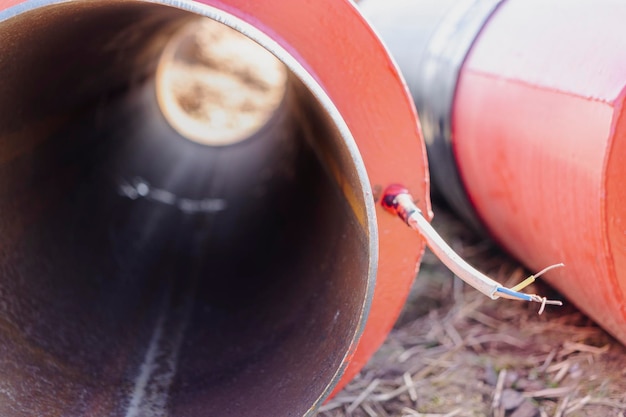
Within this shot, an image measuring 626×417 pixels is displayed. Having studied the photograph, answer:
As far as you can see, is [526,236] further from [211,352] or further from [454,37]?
[211,352]

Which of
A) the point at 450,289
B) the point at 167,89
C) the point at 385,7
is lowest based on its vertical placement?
the point at 450,289

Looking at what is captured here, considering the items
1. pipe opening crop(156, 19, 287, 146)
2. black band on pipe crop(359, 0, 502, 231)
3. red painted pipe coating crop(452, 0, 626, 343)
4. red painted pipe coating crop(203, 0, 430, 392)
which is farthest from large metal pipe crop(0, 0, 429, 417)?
pipe opening crop(156, 19, 287, 146)

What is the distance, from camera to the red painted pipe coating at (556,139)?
3.99 feet

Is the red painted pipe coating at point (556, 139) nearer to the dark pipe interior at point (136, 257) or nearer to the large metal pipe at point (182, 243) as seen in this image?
the large metal pipe at point (182, 243)

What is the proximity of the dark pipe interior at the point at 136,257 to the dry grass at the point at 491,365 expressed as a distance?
369 millimetres

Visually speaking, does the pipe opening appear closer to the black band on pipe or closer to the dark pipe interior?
the dark pipe interior

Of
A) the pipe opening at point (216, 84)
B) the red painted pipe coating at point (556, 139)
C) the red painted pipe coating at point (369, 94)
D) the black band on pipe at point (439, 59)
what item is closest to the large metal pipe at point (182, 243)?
the red painted pipe coating at point (369, 94)

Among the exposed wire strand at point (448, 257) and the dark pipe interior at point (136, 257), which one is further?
the dark pipe interior at point (136, 257)

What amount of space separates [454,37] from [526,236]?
682 millimetres

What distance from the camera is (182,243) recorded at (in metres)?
2.33

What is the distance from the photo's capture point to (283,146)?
9.37ft

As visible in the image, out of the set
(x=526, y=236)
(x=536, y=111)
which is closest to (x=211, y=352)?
(x=526, y=236)

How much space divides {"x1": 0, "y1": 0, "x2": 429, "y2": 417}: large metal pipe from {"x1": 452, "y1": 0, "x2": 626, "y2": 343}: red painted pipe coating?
0.31m

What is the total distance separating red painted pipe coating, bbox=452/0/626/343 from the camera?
1.22m
